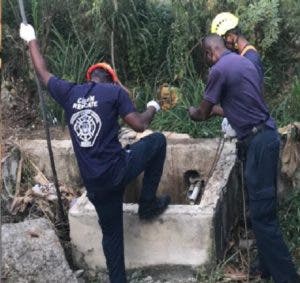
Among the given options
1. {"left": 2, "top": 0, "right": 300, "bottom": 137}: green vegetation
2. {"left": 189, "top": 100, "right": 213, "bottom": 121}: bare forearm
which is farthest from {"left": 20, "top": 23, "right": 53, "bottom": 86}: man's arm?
{"left": 2, "top": 0, "right": 300, "bottom": 137}: green vegetation

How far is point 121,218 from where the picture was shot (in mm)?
5156

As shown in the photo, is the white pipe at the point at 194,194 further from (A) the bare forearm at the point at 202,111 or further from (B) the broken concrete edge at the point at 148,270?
(A) the bare forearm at the point at 202,111

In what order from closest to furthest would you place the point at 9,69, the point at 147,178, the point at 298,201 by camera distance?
the point at 147,178 → the point at 298,201 → the point at 9,69

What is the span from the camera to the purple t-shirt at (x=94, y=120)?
4797 mm

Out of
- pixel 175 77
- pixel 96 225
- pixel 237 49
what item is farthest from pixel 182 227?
pixel 175 77

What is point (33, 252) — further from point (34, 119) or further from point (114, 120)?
point (34, 119)

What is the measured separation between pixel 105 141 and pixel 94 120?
182 millimetres

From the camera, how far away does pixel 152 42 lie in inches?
293

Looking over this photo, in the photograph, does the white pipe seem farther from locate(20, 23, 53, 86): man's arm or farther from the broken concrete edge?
locate(20, 23, 53, 86): man's arm

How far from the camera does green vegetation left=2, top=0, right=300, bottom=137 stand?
7.06 meters

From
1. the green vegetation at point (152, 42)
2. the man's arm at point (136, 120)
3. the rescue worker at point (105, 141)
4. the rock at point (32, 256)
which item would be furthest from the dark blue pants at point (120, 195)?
the green vegetation at point (152, 42)

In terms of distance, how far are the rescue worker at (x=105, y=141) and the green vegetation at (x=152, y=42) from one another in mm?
1772

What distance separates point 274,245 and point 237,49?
1702 mm

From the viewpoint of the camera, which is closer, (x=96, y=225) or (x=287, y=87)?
(x=96, y=225)
